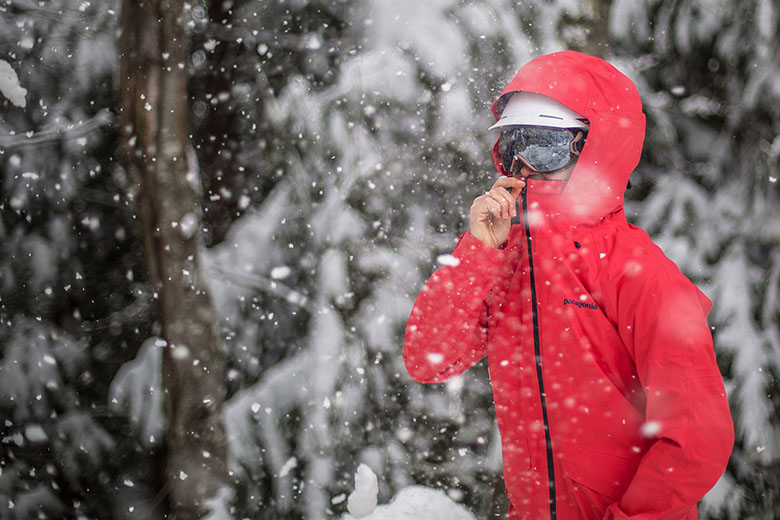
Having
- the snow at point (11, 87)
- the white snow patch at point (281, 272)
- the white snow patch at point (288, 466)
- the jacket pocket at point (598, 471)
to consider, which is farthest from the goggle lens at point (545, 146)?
the snow at point (11, 87)

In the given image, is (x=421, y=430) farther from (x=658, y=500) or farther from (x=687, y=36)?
(x=687, y=36)

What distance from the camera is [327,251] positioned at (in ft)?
10.6

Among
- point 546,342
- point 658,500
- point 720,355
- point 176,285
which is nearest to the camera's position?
point 658,500

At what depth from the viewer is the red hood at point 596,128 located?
147 cm

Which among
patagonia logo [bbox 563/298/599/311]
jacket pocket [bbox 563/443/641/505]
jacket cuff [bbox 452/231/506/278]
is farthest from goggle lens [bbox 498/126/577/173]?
jacket pocket [bbox 563/443/641/505]

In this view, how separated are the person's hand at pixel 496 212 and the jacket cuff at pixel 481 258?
21mm

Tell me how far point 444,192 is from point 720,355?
6.30ft

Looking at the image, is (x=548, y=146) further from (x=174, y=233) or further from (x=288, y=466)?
(x=288, y=466)

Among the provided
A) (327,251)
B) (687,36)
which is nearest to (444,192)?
(327,251)

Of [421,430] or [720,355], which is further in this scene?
[421,430]

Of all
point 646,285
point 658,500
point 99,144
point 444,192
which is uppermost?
point 646,285

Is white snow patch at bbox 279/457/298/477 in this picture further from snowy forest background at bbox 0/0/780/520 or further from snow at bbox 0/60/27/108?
snow at bbox 0/60/27/108

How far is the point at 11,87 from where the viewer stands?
307cm

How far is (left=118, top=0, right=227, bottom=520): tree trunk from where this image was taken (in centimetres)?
276
